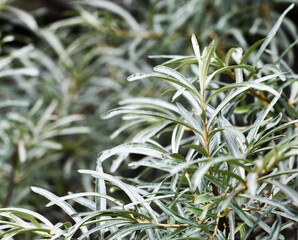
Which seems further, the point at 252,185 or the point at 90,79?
the point at 90,79

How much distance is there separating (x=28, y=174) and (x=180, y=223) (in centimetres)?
73

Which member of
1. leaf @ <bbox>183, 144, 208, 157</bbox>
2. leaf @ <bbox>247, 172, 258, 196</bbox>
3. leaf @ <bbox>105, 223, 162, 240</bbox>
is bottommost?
leaf @ <bbox>105, 223, 162, 240</bbox>

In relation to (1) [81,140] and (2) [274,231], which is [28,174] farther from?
(2) [274,231]

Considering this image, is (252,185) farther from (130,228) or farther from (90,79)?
(90,79)

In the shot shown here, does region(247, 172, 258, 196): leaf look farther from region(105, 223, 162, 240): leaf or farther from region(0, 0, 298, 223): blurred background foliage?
region(0, 0, 298, 223): blurred background foliage

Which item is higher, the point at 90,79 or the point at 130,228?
the point at 90,79

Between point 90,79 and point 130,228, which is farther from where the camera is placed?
point 90,79

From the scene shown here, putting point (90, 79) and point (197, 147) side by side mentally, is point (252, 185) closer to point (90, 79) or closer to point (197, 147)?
point (197, 147)

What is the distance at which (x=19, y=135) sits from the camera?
2.97 ft

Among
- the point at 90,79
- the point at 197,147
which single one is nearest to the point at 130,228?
the point at 197,147

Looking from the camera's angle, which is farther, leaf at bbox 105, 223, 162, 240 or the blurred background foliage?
the blurred background foliage

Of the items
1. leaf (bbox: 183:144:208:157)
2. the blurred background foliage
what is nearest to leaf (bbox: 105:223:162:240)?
leaf (bbox: 183:144:208:157)

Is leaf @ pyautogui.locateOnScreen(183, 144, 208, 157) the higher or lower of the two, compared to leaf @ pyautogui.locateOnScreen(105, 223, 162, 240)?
higher

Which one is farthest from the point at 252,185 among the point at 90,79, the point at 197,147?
the point at 90,79
